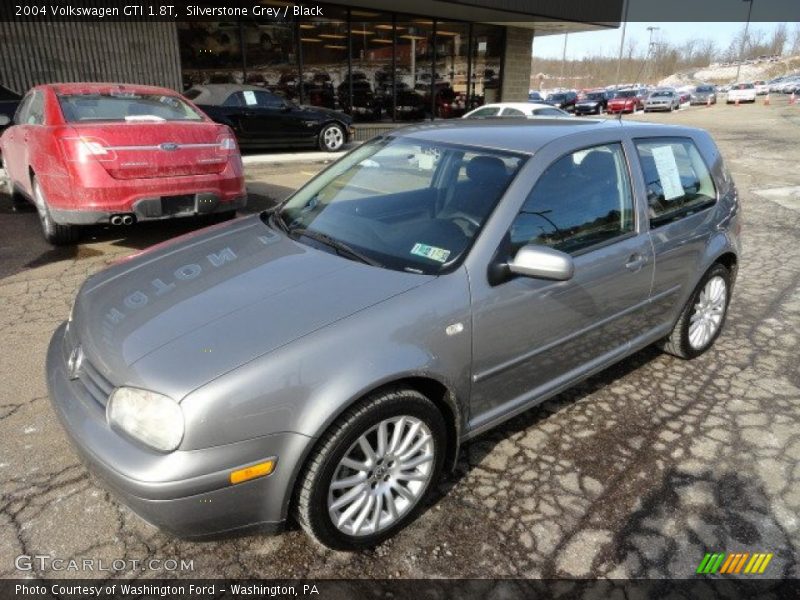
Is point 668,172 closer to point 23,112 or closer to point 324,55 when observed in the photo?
point 23,112

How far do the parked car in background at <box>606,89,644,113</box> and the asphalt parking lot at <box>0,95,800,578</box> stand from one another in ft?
108

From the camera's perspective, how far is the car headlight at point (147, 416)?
1810mm

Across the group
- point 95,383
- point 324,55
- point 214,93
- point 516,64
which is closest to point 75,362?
point 95,383

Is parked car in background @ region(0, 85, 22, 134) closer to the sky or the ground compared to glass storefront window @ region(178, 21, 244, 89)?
closer to the ground

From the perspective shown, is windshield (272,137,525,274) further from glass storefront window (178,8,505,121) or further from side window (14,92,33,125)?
glass storefront window (178,8,505,121)

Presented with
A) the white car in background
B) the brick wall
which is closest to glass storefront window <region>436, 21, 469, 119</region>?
the brick wall

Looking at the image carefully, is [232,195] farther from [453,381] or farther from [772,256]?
[772,256]

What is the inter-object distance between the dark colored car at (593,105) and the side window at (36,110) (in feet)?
94.1

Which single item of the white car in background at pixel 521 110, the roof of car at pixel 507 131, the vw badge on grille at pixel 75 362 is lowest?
the vw badge on grille at pixel 75 362

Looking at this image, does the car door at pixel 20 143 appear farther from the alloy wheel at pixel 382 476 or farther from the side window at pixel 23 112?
the alloy wheel at pixel 382 476

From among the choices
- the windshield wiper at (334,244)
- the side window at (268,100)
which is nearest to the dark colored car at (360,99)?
the side window at (268,100)

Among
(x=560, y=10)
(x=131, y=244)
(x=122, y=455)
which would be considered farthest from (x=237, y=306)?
(x=560, y=10)

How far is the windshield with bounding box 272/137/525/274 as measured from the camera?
2.48m

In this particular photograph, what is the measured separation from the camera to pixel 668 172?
337 cm
